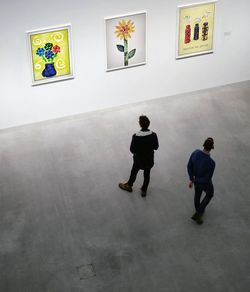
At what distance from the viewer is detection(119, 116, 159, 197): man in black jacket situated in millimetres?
11180

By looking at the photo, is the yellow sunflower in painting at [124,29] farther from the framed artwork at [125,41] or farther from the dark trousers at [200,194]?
the dark trousers at [200,194]

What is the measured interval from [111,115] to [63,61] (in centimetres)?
176

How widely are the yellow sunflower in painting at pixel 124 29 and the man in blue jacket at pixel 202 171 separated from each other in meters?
4.69

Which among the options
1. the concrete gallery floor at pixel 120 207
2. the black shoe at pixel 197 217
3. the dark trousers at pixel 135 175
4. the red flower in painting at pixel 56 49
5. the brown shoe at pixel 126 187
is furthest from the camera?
the red flower in painting at pixel 56 49

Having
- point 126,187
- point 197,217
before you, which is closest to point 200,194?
point 197,217

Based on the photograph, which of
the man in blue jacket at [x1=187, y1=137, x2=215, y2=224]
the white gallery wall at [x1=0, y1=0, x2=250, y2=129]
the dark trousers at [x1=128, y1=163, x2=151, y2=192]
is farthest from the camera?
the white gallery wall at [x1=0, y1=0, x2=250, y2=129]

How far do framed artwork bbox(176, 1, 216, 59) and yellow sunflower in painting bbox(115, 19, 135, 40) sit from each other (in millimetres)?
1189

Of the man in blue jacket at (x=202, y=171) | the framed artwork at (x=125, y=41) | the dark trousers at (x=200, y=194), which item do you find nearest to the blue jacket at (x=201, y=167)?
the man in blue jacket at (x=202, y=171)

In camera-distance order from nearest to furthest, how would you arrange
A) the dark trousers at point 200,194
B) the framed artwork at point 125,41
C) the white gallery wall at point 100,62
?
the dark trousers at point 200,194 → the white gallery wall at point 100,62 → the framed artwork at point 125,41

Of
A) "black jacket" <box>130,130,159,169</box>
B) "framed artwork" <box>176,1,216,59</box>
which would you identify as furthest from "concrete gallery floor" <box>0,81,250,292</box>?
"framed artwork" <box>176,1,216,59</box>

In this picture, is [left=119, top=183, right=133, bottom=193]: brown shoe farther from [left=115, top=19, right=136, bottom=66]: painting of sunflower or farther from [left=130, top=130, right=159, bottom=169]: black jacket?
[left=115, top=19, right=136, bottom=66]: painting of sunflower

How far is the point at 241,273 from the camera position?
10023mm

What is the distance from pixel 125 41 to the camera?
14.4 m

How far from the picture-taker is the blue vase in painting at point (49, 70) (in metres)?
14.0
